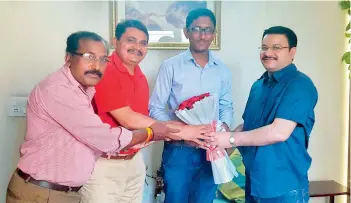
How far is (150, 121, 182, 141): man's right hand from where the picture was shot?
165 cm

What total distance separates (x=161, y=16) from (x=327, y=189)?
1404 mm

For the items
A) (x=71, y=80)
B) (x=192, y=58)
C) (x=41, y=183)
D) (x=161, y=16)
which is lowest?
(x=41, y=183)

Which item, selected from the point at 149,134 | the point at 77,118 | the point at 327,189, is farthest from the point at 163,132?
the point at 327,189

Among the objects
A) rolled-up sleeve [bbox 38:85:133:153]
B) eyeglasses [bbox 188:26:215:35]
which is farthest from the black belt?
eyeglasses [bbox 188:26:215:35]

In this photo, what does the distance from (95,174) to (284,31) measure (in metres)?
1.01

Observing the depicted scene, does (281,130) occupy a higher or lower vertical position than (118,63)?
lower

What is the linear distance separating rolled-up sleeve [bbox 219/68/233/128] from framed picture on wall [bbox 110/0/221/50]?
316mm

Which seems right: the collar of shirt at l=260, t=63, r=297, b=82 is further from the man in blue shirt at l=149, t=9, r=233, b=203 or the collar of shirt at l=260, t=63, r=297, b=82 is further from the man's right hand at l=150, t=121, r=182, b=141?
the man's right hand at l=150, t=121, r=182, b=141

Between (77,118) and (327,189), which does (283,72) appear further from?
(327,189)

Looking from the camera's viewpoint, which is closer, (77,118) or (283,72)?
(77,118)

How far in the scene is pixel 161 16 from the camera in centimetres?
204

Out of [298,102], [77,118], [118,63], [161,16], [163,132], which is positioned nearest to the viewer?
[77,118]

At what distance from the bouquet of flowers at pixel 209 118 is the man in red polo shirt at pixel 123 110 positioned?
182mm

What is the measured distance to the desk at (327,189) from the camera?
2.12m
